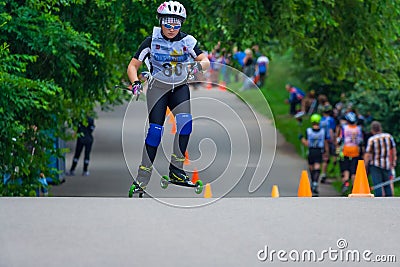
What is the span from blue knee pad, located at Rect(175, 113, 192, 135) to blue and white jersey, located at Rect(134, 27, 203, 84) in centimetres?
34

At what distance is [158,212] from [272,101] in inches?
1154

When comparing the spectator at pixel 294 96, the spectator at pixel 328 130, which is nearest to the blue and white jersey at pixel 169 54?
the spectator at pixel 328 130

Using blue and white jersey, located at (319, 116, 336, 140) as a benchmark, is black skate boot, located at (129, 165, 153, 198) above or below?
below

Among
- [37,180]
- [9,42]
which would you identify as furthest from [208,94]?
[37,180]

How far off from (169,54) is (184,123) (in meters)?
0.69

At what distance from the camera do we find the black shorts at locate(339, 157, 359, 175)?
21156mm

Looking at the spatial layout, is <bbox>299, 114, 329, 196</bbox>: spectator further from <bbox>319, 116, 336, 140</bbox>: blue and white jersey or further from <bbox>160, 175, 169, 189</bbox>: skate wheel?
<bbox>160, 175, 169, 189</bbox>: skate wheel

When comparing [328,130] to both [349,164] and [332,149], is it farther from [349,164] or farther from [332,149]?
[332,149]

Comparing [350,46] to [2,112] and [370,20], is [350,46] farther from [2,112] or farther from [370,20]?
[2,112]

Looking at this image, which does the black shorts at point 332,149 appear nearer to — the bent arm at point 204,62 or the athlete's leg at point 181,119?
the athlete's leg at point 181,119

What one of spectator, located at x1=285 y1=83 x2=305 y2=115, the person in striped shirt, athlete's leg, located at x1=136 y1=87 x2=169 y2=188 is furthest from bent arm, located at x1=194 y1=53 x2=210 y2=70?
spectator, located at x1=285 y1=83 x2=305 y2=115

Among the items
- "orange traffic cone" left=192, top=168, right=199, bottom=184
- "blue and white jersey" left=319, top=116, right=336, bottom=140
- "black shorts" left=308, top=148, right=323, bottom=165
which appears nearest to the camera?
"orange traffic cone" left=192, top=168, right=199, bottom=184

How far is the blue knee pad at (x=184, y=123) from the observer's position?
10.7 metres

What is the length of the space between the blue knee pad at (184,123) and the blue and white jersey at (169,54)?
34 cm
